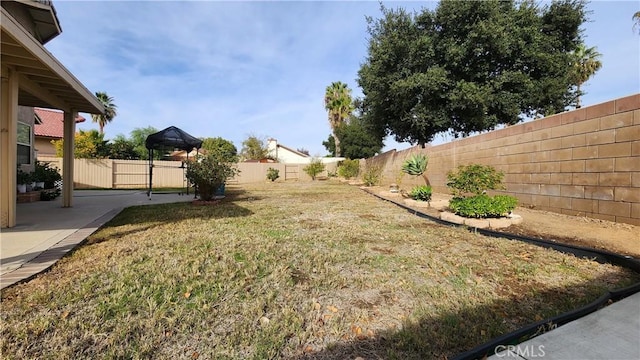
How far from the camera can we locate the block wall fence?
431 centimetres

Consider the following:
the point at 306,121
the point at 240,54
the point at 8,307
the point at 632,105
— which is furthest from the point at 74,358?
the point at 306,121

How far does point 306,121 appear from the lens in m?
31.1

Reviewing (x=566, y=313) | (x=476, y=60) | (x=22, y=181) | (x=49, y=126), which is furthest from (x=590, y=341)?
(x=49, y=126)

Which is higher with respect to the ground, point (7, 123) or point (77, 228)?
point (7, 123)

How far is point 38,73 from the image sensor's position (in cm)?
484

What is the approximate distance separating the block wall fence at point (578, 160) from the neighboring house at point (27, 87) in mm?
8302

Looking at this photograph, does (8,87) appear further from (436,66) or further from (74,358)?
(436,66)

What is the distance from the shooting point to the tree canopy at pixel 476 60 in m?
11.4

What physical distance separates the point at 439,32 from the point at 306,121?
1984cm

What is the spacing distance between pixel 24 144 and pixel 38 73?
5.70m

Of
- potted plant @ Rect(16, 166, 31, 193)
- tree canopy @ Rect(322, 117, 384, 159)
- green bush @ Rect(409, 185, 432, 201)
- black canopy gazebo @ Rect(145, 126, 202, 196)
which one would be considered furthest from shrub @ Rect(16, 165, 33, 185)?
tree canopy @ Rect(322, 117, 384, 159)

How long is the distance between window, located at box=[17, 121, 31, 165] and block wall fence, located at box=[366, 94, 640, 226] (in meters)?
13.5

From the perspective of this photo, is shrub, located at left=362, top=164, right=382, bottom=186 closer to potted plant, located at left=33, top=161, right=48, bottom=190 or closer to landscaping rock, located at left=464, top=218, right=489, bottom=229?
landscaping rock, located at left=464, top=218, right=489, bottom=229

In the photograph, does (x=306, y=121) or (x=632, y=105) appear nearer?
(x=632, y=105)
